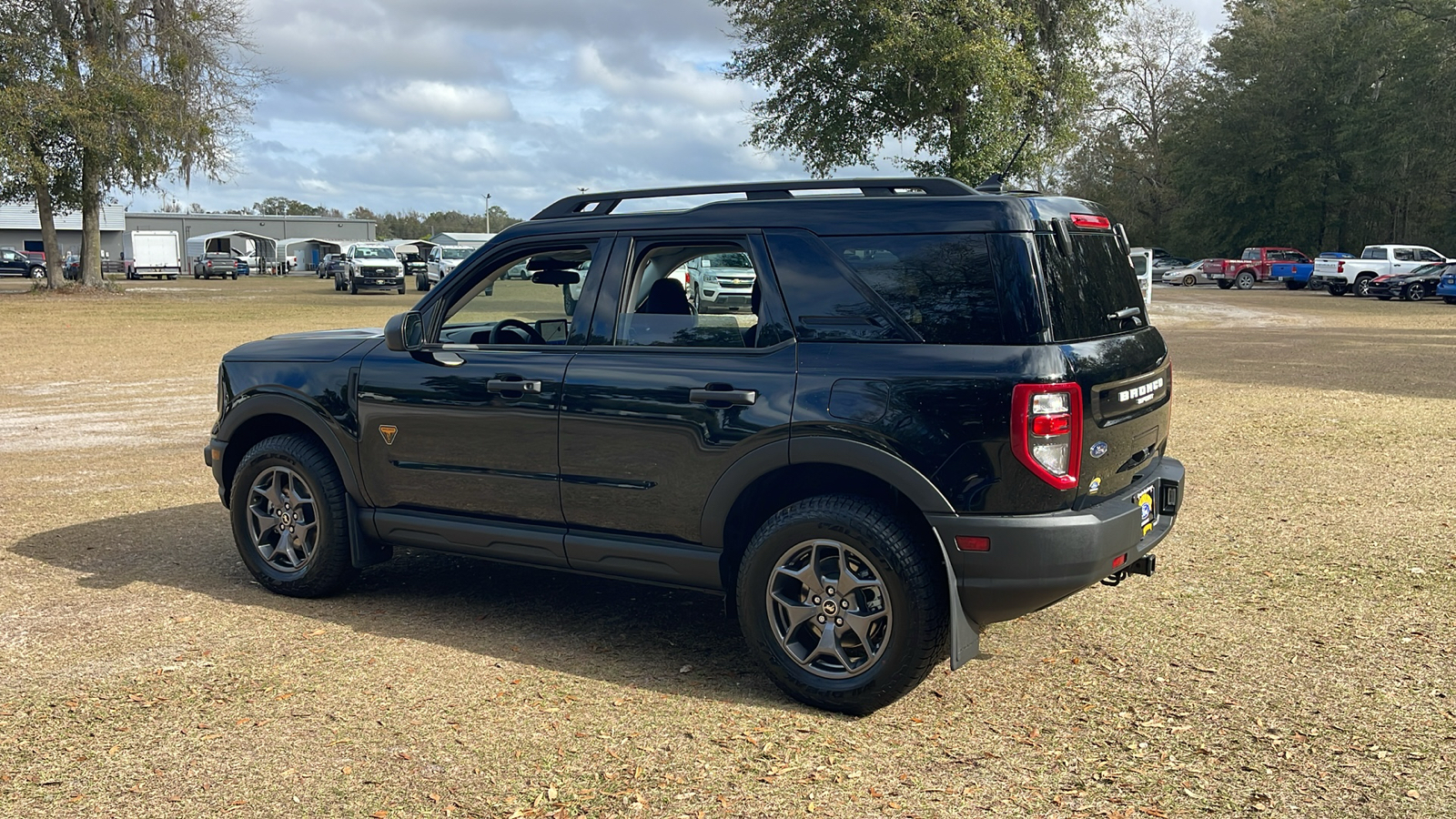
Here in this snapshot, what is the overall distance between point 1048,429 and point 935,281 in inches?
26.8

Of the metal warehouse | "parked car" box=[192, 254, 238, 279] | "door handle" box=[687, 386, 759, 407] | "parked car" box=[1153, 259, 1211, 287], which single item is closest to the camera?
"door handle" box=[687, 386, 759, 407]

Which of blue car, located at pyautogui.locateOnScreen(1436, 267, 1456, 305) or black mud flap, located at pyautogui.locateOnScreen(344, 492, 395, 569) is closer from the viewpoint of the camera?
black mud flap, located at pyautogui.locateOnScreen(344, 492, 395, 569)

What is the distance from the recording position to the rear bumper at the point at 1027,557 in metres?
4.08

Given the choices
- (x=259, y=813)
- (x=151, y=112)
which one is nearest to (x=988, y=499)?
(x=259, y=813)

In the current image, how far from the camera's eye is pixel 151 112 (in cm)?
3591

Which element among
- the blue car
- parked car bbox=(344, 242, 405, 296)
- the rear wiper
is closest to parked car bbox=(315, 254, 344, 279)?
parked car bbox=(344, 242, 405, 296)

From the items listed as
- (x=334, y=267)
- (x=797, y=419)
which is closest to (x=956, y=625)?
A: (x=797, y=419)

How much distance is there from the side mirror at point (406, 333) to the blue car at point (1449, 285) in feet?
121

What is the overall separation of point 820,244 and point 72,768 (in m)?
3.16

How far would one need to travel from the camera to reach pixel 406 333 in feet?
17.7

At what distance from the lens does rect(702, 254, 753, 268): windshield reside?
4730 millimetres

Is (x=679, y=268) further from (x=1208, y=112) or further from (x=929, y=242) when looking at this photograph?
(x=1208, y=112)

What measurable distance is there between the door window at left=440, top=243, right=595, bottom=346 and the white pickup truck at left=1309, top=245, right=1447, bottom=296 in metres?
41.9

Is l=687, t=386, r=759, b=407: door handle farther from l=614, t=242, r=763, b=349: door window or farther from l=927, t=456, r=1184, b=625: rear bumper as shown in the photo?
l=927, t=456, r=1184, b=625: rear bumper
